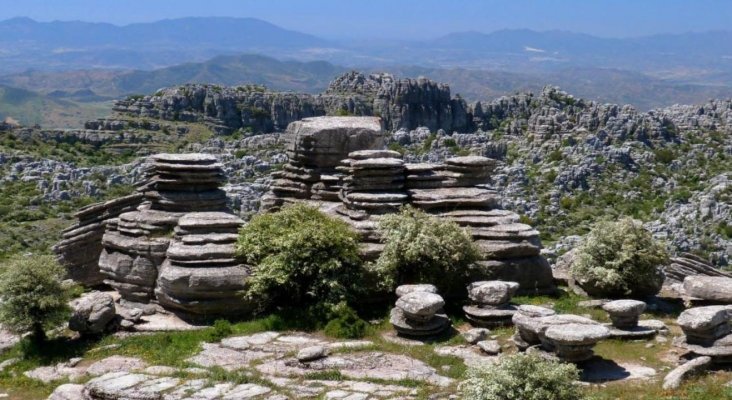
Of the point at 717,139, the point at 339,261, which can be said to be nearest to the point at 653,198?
the point at 717,139

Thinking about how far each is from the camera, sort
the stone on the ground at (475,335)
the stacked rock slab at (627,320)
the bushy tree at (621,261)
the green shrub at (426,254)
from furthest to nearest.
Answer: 1. the bushy tree at (621,261)
2. the green shrub at (426,254)
3. the stone on the ground at (475,335)
4. the stacked rock slab at (627,320)

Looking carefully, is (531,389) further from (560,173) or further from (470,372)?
(560,173)

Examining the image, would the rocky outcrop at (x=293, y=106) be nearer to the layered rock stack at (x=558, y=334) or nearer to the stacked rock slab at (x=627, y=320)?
the stacked rock slab at (x=627, y=320)

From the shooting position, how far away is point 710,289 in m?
19.0

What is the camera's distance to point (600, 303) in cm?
2038

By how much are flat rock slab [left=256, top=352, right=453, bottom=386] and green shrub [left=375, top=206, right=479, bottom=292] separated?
346 cm

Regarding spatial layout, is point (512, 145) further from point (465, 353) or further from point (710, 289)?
point (465, 353)

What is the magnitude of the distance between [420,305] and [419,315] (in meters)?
0.29

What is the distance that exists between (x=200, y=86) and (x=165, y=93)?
7.06 m

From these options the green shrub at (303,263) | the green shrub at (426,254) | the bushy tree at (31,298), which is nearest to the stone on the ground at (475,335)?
the green shrub at (426,254)

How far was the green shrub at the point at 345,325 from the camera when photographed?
18594 mm

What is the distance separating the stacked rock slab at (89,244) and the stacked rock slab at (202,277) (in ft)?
16.3

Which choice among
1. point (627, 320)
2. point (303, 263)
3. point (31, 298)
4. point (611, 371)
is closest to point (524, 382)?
point (611, 371)

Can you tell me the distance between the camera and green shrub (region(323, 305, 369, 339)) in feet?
61.0
